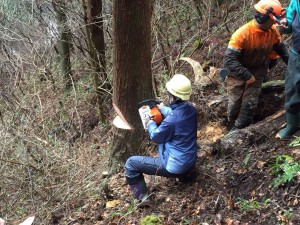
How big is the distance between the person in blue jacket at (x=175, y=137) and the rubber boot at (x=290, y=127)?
106 cm

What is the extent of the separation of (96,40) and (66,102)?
1.75 meters

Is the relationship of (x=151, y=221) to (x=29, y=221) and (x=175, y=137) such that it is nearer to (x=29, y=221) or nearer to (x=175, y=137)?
(x=175, y=137)

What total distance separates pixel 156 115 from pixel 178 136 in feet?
1.22

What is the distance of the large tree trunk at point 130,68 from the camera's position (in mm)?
4836

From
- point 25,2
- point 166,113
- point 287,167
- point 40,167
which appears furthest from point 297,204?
point 25,2

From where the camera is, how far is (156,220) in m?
4.01

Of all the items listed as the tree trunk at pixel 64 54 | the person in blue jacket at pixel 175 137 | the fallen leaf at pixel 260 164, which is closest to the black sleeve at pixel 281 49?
the person in blue jacket at pixel 175 137

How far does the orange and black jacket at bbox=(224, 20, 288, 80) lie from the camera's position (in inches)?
190

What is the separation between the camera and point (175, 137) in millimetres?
4297

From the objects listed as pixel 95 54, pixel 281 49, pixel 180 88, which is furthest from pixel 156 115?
pixel 95 54

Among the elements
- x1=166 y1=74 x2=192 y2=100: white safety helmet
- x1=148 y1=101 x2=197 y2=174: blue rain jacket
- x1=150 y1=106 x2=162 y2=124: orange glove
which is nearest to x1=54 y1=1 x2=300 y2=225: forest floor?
x1=148 y1=101 x2=197 y2=174: blue rain jacket

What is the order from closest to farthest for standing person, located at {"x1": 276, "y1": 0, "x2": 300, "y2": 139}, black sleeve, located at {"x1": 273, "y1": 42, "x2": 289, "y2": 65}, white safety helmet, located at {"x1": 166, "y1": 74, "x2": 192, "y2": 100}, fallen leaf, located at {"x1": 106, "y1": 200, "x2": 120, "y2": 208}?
standing person, located at {"x1": 276, "y1": 0, "x2": 300, "y2": 139}
white safety helmet, located at {"x1": 166, "y1": 74, "x2": 192, "y2": 100}
fallen leaf, located at {"x1": 106, "y1": 200, "x2": 120, "y2": 208}
black sleeve, located at {"x1": 273, "y1": 42, "x2": 289, "y2": 65}

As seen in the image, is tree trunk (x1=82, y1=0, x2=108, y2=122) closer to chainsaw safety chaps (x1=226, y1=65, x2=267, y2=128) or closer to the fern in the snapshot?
chainsaw safety chaps (x1=226, y1=65, x2=267, y2=128)

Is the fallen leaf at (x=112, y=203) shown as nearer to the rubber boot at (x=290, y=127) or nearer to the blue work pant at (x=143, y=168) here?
the blue work pant at (x=143, y=168)
